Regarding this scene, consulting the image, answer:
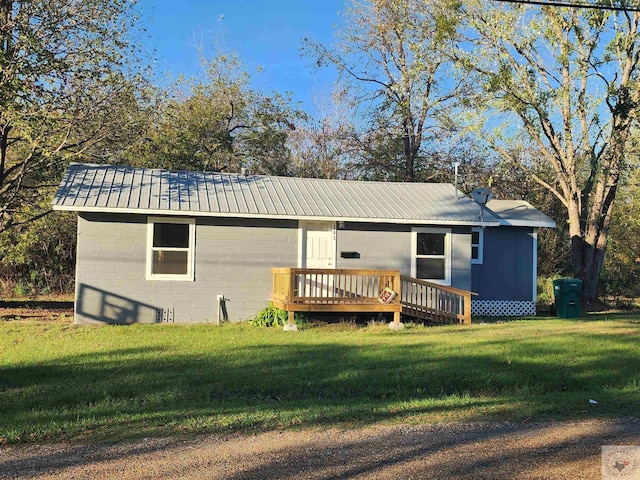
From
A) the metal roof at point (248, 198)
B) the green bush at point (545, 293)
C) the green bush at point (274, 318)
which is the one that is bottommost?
the green bush at point (274, 318)

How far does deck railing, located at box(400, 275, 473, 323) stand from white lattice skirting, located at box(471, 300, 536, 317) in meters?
2.42

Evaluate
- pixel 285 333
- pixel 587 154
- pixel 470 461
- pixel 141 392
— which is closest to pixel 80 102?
pixel 285 333

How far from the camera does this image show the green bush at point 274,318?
13541mm

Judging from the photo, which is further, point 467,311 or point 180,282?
point 467,311

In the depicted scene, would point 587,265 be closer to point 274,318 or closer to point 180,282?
point 274,318

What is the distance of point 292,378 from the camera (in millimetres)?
8164

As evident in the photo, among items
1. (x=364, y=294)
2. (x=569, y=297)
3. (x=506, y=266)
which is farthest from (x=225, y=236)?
(x=569, y=297)

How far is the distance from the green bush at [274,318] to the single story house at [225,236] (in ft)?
2.56

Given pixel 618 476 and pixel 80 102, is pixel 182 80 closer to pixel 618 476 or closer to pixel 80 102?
pixel 80 102

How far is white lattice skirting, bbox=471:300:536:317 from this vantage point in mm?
17797

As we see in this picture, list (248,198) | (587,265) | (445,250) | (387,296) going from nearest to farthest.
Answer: (387,296)
(248,198)
(445,250)
(587,265)

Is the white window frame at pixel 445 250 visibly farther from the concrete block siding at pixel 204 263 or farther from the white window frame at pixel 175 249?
the white window frame at pixel 175 249

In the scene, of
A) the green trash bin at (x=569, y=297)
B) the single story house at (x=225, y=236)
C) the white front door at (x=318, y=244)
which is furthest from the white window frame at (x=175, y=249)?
the green trash bin at (x=569, y=297)

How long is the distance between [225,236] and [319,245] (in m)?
2.28
